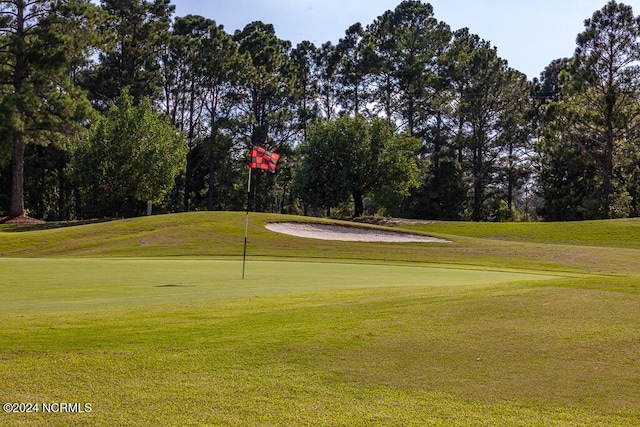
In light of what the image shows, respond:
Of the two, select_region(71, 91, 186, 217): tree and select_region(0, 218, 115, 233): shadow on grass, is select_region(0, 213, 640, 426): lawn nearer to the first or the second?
select_region(0, 218, 115, 233): shadow on grass

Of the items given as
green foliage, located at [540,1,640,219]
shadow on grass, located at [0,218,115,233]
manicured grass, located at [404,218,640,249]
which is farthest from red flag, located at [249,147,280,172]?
green foliage, located at [540,1,640,219]

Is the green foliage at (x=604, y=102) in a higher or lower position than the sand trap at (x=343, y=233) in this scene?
higher

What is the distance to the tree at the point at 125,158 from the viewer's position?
1836 inches

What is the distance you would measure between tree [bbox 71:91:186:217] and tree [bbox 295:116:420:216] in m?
13.0

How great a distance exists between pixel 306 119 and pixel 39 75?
132 feet

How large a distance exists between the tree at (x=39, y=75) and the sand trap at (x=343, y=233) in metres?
20.1

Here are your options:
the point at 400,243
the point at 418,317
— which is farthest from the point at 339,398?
the point at 400,243

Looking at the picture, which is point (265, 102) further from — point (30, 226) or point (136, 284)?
point (136, 284)

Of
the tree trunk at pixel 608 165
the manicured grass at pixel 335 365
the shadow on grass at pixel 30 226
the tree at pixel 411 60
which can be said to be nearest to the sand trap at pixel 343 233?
the shadow on grass at pixel 30 226

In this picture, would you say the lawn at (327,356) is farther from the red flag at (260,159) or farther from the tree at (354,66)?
the tree at (354,66)

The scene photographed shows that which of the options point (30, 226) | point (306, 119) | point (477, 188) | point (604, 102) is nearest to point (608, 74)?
point (604, 102)

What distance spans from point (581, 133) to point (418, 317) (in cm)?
5524

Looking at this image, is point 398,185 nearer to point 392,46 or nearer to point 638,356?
point 392,46

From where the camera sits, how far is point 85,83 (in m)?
68.3
